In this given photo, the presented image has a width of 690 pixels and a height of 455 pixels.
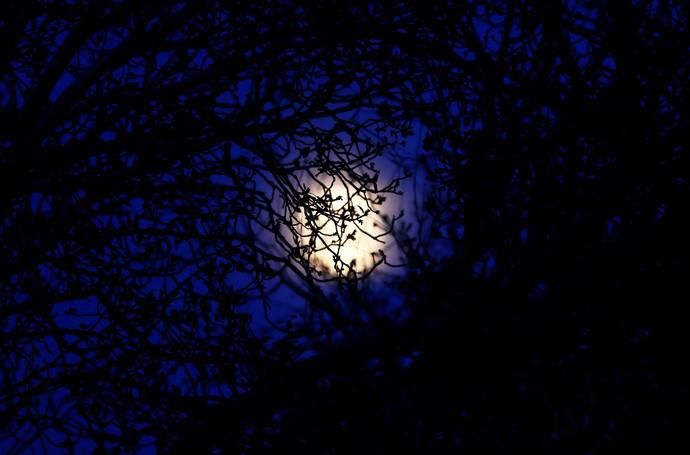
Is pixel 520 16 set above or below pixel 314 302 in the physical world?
above

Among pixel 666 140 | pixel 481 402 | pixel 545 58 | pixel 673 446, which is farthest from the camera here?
pixel 545 58

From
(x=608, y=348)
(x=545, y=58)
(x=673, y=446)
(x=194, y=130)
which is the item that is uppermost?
(x=194, y=130)

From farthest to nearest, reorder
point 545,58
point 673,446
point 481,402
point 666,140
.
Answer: point 545,58 → point 666,140 → point 481,402 → point 673,446

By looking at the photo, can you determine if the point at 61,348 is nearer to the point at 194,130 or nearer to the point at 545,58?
the point at 194,130

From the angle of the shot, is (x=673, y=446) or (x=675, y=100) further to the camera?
(x=675, y=100)

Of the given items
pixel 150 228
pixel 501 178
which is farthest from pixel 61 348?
pixel 501 178

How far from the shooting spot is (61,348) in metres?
4.92

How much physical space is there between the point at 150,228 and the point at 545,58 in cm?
367

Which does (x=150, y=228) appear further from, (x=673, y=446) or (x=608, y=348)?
(x=673, y=446)

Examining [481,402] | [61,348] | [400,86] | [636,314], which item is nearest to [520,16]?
[400,86]

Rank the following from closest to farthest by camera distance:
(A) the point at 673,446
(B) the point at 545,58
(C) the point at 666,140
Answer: (A) the point at 673,446 < (C) the point at 666,140 < (B) the point at 545,58

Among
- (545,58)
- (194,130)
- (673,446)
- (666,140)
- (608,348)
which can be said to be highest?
(194,130)

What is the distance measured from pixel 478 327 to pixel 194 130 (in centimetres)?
272

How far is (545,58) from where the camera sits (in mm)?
5762
